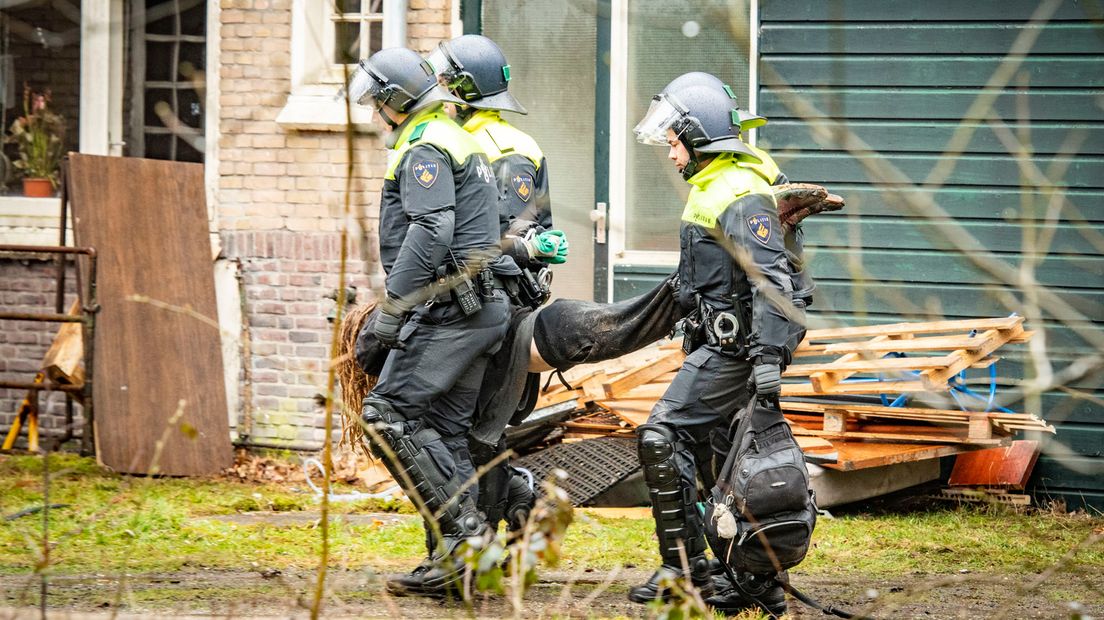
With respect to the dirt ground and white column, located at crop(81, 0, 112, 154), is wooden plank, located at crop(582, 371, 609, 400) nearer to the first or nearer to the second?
the dirt ground

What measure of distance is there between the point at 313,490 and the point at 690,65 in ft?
12.5

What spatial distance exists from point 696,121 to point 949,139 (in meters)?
3.21

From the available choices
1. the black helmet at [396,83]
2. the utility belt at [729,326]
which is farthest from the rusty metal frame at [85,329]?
the utility belt at [729,326]

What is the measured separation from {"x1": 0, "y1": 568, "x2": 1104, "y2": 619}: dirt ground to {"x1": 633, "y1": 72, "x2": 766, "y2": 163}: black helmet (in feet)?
6.26

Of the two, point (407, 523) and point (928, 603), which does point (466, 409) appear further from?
point (928, 603)

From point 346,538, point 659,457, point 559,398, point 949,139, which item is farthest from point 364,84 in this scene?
point 949,139

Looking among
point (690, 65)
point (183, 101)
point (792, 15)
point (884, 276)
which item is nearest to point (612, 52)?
point (690, 65)

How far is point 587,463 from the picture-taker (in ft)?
23.6

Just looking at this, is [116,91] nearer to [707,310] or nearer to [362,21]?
[362,21]

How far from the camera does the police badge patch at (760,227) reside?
5000 mm

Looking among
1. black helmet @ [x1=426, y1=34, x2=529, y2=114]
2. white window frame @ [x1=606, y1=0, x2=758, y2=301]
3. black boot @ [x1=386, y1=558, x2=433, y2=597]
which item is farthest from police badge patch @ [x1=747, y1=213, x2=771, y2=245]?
white window frame @ [x1=606, y1=0, x2=758, y2=301]

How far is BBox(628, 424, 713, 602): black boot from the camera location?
16.7ft

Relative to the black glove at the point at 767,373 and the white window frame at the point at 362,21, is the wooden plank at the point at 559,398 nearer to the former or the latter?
the black glove at the point at 767,373

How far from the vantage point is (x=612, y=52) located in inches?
324
